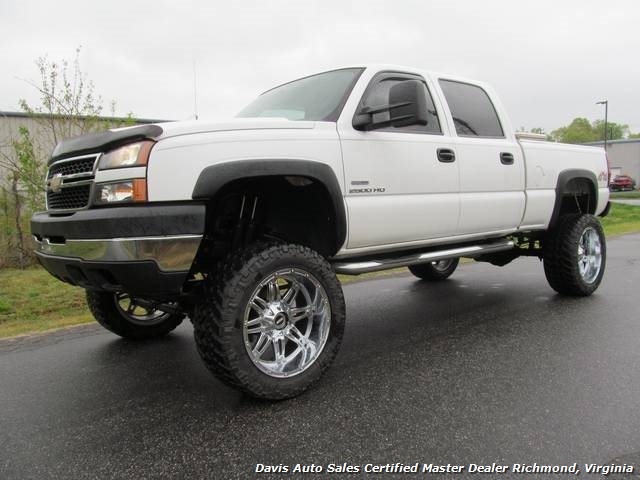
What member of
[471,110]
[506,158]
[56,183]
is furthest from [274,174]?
[506,158]

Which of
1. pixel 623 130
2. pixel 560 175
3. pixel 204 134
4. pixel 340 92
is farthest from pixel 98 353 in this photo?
pixel 623 130

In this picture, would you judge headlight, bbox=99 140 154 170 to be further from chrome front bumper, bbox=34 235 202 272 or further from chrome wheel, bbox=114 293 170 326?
chrome wheel, bbox=114 293 170 326

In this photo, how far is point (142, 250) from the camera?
2580mm

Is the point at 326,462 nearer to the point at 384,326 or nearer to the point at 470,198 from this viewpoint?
the point at 384,326

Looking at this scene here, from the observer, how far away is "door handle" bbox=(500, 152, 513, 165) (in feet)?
14.9

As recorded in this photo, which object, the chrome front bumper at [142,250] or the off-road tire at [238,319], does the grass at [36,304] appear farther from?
the off-road tire at [238,319]

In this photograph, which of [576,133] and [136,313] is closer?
[136,313]

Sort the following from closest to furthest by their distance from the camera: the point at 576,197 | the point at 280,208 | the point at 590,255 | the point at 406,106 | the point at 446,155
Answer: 1. the point at 406,106
2. the point at 280,208
3. the point at 446,155
4. the point at 590,255
5. the point at 576,197

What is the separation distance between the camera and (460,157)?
4125mm

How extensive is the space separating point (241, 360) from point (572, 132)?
372 feet

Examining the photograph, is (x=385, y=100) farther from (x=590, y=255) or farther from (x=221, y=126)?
(x=590, y=255)

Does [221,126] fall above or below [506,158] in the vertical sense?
above

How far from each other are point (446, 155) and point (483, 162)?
534mm

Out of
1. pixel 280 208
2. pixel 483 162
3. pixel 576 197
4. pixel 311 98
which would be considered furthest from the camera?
pixel 576 197
